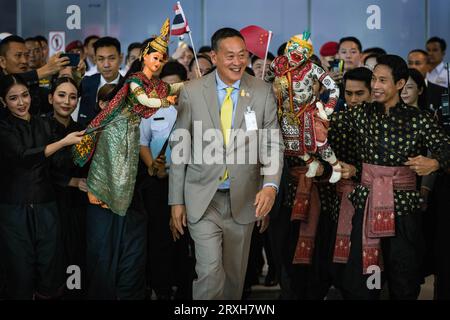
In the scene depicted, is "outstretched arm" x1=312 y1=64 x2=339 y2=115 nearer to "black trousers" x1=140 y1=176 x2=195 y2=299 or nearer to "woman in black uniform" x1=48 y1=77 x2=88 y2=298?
"black trousers" x1=140 y1=176 x2=195 y2=299

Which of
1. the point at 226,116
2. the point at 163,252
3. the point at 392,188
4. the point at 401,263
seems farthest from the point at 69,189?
the point at 401,263

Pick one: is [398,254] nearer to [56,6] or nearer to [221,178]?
[221,178]

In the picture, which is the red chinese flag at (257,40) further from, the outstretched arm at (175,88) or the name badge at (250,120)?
the name badge at (250,120)

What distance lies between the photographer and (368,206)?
5.41 m

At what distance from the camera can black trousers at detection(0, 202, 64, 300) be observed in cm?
546

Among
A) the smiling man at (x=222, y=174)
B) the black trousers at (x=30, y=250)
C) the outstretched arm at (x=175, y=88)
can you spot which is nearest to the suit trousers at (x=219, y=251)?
the smiling man at (x=222, y=174)

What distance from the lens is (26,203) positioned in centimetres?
550

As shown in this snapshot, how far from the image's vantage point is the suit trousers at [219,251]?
16.4 feet

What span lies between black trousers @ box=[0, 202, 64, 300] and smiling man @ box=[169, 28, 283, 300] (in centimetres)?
96

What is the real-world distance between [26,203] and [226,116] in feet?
4.82

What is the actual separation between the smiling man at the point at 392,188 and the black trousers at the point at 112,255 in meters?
1.45

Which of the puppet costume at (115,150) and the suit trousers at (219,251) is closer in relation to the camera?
the suit trousers at (219,251)

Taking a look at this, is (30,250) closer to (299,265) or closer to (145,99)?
(145,99)

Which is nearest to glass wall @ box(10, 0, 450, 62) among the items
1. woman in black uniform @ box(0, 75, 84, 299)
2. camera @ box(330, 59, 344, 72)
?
camera @ box(330, 59, 344, 72)
